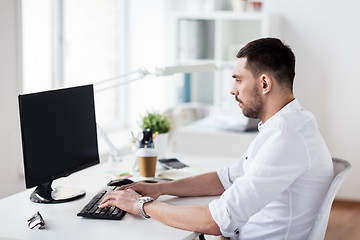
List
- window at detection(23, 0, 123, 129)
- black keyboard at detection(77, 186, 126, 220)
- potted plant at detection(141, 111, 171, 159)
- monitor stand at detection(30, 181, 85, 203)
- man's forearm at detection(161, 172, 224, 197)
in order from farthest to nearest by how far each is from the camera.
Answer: window at detection(23, 0, 123, 129) → potted plant at detection(141, 111, 171, 159) → man's forearm at detection(161, 172, 224, 197) → monitor stand at detection(30, 181, 85, 203) → black keyboard at detection(77, 186, 126, 220)

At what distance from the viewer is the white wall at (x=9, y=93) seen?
2.84 metres

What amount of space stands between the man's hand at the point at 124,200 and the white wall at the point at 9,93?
1233 millimetres

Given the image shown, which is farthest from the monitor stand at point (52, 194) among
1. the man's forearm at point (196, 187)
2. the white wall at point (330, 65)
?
the white wall at point (330, 65)

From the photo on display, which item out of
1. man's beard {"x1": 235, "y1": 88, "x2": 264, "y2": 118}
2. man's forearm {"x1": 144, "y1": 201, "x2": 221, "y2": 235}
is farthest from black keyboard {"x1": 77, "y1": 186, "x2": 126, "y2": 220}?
man's beard {"x1": 235, "y1": 88, "x2": 264, "y2": 118}

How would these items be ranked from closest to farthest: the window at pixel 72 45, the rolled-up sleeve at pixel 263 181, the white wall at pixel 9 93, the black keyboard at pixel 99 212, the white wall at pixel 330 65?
the rolled-up sleeve at pixel 263 181, the black keyboard at pixel 99 212, the white wall at pixel 9 93, the window at pixel 72 45, the white wall at pixel 330 65

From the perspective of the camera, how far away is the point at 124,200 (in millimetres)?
1832

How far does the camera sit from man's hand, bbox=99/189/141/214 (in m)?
1.81

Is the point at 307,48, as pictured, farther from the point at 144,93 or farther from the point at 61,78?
the point at 61,78

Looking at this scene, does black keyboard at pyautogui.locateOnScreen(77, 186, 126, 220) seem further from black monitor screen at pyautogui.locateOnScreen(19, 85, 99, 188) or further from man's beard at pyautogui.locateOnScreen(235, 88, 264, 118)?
man's beard at pyautogui.locateOnScreen(235, 88, 264, 118)

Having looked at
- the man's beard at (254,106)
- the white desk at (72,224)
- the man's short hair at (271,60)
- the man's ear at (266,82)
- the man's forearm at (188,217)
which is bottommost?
the white desk at (72,224)

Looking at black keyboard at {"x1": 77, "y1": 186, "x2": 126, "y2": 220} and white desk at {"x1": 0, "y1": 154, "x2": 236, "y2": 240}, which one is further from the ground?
black keyboard at {"x1": 77, "y1": 186, "x2": 126, "y2": 220}

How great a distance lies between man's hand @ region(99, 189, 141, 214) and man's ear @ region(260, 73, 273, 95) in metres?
0.58

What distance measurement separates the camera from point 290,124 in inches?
66.8

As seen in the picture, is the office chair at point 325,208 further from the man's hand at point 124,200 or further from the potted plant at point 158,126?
the potted plant at point 158,126
